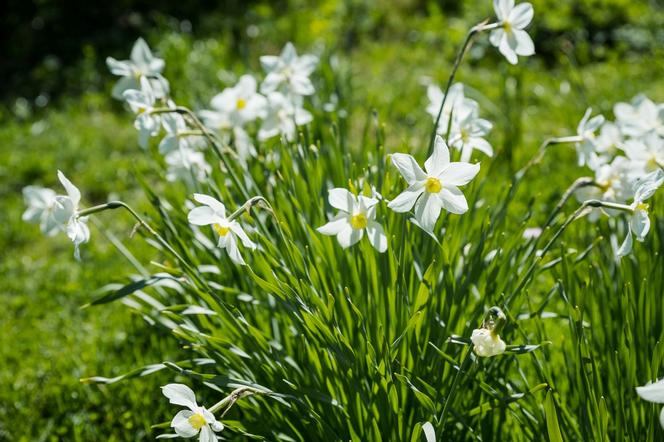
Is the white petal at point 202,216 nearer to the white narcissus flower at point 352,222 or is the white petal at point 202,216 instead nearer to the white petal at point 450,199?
the white narcissus flower at point 352,222

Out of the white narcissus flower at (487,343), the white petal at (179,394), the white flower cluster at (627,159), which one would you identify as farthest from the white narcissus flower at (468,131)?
the white petal at (179,394)

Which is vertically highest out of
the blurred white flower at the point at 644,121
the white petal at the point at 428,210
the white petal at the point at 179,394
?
the white petal at the point at 428,210

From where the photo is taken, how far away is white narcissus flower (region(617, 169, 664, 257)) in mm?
1442

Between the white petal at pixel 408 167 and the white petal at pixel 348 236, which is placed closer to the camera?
the white petal at pixel 408 167

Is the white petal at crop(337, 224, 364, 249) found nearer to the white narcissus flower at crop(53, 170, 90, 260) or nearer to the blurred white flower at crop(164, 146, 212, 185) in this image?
the white narcissus flower at crop(53, 170, 90, 260)

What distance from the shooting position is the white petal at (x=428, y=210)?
1386 mm

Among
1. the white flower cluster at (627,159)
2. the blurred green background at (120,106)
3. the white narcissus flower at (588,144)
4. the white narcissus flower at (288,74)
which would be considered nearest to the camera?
the white flower cluster at (627,159)

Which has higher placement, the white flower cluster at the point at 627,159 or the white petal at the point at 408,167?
the white petal at the point at 408,167

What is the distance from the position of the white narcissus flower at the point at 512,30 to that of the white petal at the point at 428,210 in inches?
20.2

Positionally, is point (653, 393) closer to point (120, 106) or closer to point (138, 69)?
point (138, 69)

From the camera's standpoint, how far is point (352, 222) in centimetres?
149

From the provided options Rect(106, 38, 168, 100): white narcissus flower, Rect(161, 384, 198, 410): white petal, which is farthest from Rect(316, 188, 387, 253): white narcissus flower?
Rect(106, 38, 168, 100): white narcissus flower

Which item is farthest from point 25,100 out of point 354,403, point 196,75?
point 354,403

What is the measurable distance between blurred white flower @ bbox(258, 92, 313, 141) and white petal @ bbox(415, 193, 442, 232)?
35.5 inches
